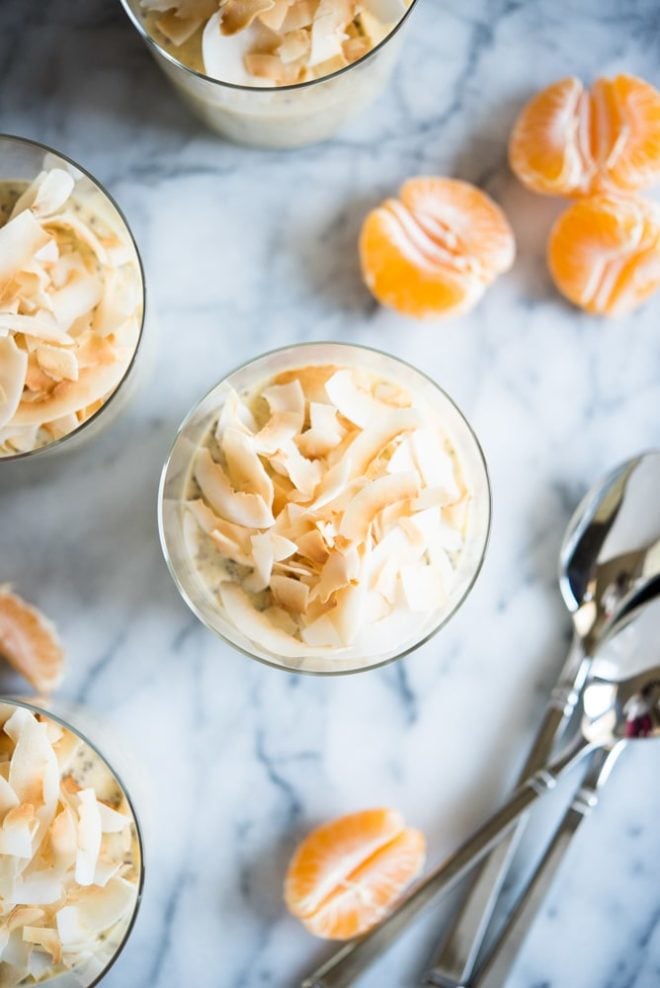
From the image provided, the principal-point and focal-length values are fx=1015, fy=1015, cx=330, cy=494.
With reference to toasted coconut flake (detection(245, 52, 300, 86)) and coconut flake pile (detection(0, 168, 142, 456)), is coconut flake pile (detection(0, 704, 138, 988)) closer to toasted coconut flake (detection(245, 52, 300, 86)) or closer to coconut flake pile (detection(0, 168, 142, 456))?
coconut flake pile (detection(0, 168, 142, 456))

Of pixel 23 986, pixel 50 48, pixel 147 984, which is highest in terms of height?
pixel 50 48

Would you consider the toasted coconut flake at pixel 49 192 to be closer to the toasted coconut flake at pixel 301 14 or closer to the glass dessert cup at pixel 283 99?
the glass dessert cup at pixel 283 99

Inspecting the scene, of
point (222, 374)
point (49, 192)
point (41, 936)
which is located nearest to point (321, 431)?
point (222, 374)

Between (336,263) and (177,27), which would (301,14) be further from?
(336,263)

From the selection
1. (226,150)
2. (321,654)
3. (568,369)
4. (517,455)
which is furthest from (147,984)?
(226,150)

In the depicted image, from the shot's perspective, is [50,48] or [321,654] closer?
[321,654]

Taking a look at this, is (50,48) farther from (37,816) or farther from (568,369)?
(37,816)
